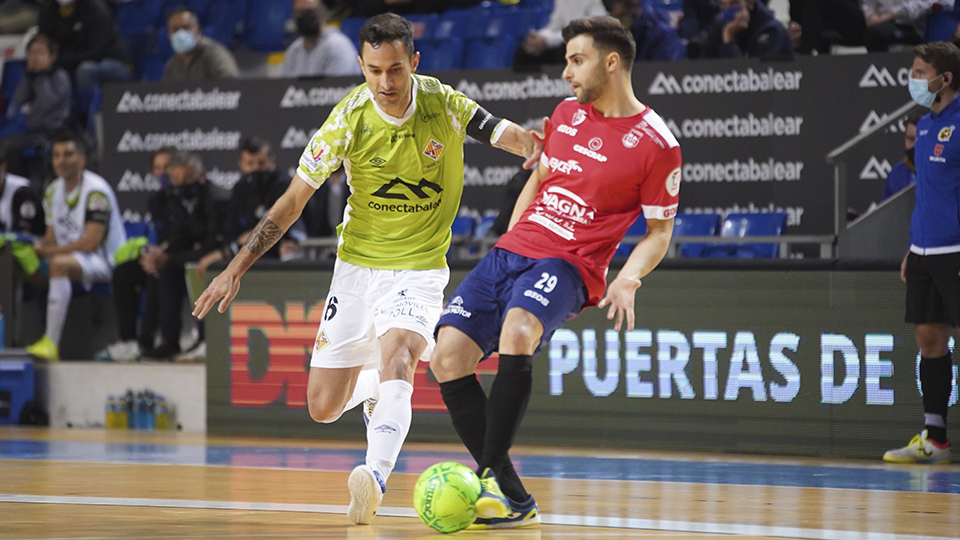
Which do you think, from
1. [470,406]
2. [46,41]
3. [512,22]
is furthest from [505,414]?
[46,41]

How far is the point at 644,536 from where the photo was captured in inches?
191

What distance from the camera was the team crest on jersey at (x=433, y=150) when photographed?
5.93m

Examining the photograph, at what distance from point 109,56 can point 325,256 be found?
5.41m

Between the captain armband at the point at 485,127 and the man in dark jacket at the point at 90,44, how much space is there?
9.99 metres

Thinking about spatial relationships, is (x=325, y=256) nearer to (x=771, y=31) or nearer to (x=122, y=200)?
(x=122, y=200)

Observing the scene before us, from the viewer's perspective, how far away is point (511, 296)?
5270mm

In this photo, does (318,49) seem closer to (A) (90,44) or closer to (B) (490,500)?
(A) (90,44)

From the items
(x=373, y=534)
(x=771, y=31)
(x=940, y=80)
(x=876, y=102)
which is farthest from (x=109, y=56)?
(x=373, y=534)

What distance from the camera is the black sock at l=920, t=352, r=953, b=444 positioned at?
26.6ft

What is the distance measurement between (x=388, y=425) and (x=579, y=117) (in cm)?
162

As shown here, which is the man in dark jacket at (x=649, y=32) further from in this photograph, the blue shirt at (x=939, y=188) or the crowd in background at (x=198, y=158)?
the blue shirt at (x=939, y=188)

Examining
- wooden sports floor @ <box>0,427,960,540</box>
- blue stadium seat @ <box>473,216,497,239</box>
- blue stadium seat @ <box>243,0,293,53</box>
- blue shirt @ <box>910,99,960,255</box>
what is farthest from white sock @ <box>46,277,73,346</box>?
blue shirt @ <box>910,99,960,255</box>

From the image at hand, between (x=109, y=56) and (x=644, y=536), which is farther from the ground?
A: (x=109, y=56)

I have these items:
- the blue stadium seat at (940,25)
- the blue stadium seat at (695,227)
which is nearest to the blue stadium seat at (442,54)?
the blue stadium seat at (695,227)
